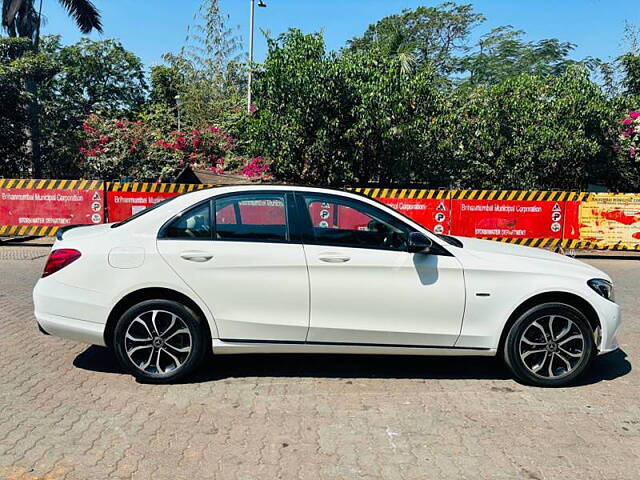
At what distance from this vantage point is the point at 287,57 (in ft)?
45.2

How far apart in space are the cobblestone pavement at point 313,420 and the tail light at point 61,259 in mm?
924

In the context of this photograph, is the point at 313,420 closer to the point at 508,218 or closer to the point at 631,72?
the point at 508,218

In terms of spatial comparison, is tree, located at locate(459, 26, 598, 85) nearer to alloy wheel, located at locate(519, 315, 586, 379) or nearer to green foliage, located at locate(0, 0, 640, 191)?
green foliage, located at locate(0, 0, 640, 191)

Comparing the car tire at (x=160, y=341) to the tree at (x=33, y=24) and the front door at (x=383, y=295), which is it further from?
the tree at (x=33, y=24)

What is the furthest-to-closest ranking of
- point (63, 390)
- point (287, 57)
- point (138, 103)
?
point (138, 103) → point (287, 57) → point (63, 390)

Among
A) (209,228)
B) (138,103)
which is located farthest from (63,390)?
(138,103)

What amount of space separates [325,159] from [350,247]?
34.3ft

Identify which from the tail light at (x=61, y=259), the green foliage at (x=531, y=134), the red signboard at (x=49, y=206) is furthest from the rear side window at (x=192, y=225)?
the green foliage at (x=531, y=134)

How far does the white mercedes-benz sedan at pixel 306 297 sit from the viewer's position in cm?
425

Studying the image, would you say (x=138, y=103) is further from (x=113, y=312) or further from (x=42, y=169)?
(x=113, y=312)

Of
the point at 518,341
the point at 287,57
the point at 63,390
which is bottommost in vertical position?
the point at 63,390

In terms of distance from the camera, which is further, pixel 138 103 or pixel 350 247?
pixel 138 103

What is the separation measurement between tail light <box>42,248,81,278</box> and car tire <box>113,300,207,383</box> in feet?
2.04

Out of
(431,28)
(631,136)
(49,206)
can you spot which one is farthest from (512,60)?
(49,206)
